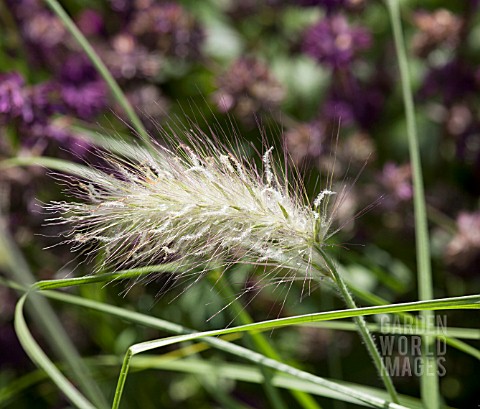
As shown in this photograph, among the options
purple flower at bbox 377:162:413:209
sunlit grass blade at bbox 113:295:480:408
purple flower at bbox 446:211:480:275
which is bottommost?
sunlit grass blade at bbox 113:295:480:408

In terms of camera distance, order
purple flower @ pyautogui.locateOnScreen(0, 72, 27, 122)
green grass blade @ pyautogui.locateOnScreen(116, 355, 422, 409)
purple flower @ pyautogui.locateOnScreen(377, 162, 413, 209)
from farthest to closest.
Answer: purple flower @ pyautogui.locateOnScreen(377, 162, 413, 209), purple flower @ pyautogui.locateOnScreen(0, 72, 27, 122), green grass blade @ pyautogui.locateOnScreen(116, 355, 422, 409)

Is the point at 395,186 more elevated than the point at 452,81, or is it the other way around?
the point at 452,81

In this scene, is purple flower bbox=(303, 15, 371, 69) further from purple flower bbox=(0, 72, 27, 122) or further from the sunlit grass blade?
the sunlit grass blade

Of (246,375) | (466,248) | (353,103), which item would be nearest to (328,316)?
(246,375)

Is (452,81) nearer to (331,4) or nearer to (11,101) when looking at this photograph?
(331,4)

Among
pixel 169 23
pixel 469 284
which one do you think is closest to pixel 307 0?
pixel 169 23

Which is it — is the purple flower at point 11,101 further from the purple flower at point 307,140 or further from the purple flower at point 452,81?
the purple flower at point 452,81

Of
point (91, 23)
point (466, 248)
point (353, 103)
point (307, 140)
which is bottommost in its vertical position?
point (466, 248)

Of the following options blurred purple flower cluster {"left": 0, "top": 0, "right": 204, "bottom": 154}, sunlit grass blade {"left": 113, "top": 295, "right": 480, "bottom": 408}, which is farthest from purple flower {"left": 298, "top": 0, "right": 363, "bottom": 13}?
sunlit grass blade {"left": 113, "top": 295, "right": 480, "bottom": 408}

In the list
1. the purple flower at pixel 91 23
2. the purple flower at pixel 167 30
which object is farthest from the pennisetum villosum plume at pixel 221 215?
the purple flower at pixel 91 23
